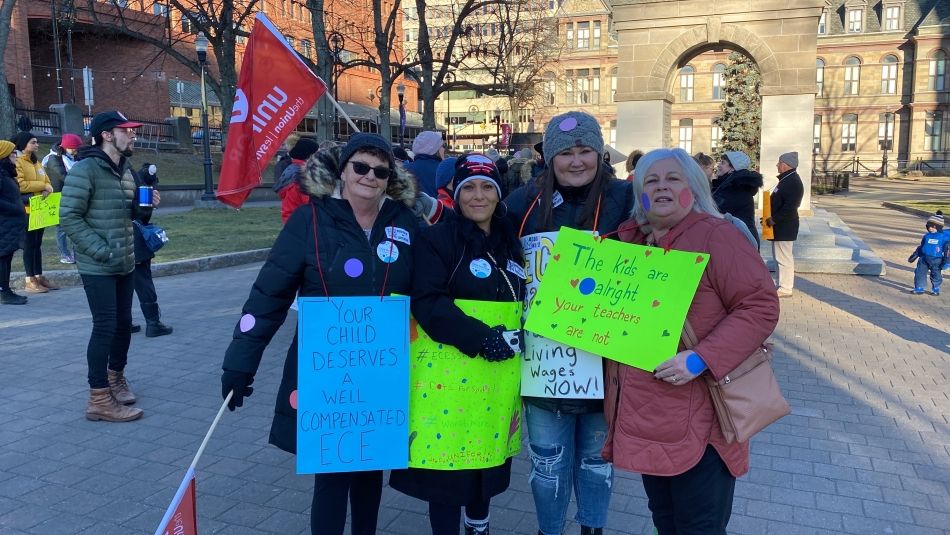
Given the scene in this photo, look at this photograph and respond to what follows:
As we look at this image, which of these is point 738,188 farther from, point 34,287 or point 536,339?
point 34,287

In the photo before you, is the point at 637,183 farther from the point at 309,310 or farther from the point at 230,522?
the point at 230,522

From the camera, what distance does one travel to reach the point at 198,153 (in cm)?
3484

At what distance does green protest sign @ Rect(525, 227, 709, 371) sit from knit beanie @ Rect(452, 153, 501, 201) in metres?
0.39

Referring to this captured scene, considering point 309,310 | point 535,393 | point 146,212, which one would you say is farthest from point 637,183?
point 146,212

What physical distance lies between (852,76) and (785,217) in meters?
52.3

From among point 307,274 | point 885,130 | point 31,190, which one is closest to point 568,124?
point 307,274

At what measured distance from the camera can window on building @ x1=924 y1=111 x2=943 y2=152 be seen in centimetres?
5050

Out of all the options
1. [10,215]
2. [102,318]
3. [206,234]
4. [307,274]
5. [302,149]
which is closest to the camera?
[307,274]

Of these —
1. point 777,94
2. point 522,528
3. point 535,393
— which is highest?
point 777,94

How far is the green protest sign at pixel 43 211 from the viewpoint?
373 inches

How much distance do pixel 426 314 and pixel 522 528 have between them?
156 centimetres

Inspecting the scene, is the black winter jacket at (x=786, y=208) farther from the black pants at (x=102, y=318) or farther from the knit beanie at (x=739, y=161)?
the black pants at (x=102, y=318)

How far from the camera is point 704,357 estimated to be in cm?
230

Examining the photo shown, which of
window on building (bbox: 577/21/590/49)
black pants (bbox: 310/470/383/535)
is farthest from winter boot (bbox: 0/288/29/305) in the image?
window on building (bbox: 577/21/590/49)
